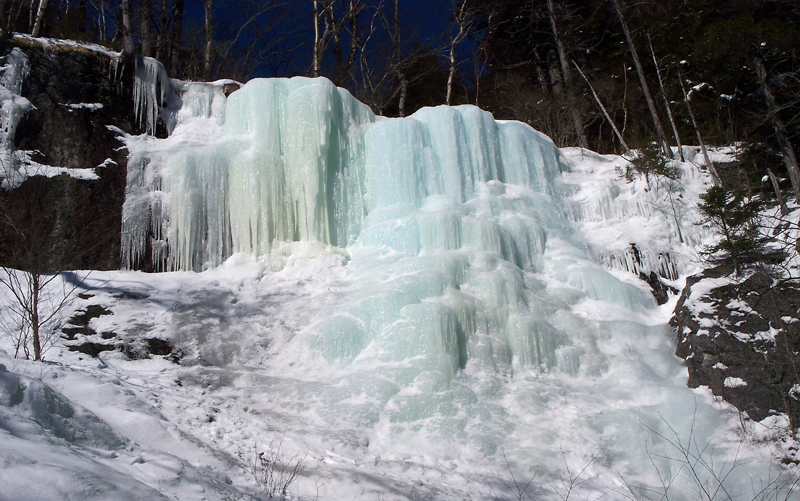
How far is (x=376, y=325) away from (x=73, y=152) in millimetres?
5911

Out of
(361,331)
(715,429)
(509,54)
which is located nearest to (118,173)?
(361,331)

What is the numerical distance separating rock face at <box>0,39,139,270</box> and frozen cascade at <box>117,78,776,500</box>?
0.34 m

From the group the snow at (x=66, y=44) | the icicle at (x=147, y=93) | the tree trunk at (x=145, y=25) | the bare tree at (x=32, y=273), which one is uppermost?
the tree trunk at (x=145, y=25)

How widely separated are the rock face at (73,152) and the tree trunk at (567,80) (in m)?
10.3

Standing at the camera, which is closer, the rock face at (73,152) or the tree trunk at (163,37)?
the rock face at (73,152)

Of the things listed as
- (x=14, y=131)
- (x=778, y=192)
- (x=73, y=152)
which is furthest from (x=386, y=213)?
(x=778, y=192)

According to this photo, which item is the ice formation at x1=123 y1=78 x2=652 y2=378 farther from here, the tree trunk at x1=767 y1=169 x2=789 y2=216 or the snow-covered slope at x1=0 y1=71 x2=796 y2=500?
the tree trunk at x1=767 y1=169 x2=789 y2=216

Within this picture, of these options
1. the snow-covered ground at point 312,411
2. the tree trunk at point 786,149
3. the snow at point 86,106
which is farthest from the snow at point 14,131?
the tree trunk at point 786,149

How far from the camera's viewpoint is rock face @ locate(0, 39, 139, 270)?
A: 25.0ft

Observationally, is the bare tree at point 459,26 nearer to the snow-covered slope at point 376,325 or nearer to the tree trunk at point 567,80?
the tree trunk at point 567,80

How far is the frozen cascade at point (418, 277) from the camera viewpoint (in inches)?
215

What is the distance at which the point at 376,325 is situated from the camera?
21.5 feet

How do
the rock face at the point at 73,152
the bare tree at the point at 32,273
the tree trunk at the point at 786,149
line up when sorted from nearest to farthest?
the bare tree at the point at 32,273 → the rock face at the point at 73,152 → the tree trunk at the point at 786,149

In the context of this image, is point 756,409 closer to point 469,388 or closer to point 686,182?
point 469,388
